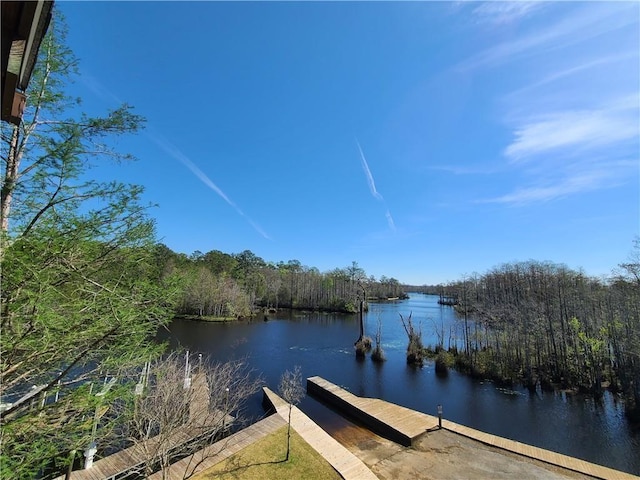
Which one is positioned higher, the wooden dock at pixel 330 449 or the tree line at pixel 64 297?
the tree line at pixel 64 297

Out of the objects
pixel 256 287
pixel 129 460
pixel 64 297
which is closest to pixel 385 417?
pixel 129 460

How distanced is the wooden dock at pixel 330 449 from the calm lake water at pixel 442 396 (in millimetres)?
2038

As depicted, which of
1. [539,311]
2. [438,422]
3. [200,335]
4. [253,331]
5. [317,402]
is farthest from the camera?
[253,331]

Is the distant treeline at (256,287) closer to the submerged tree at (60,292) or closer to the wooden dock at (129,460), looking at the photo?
the wooden dock at (129,460)

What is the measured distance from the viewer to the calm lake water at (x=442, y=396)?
45.5 ft

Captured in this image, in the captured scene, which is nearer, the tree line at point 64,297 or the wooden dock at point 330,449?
the tree line at point 64,297

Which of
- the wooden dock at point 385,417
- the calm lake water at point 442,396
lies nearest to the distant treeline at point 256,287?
the calm lake water at point 442,396

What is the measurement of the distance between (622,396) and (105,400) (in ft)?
83.8

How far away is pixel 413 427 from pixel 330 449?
14.0ft

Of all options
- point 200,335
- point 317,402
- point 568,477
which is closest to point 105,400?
point 568,477

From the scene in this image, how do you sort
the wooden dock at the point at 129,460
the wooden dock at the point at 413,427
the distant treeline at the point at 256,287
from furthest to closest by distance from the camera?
1. the distant treeline at the point at 256,287
2. the wooden dock at the point at 413,427
3. the wooden dock at the point at 129,460

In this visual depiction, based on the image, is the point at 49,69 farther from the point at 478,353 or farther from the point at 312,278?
the point at 312,278

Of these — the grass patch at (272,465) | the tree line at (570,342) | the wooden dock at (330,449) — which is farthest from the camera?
the tree line at (570,342)

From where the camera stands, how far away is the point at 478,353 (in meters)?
24.6
